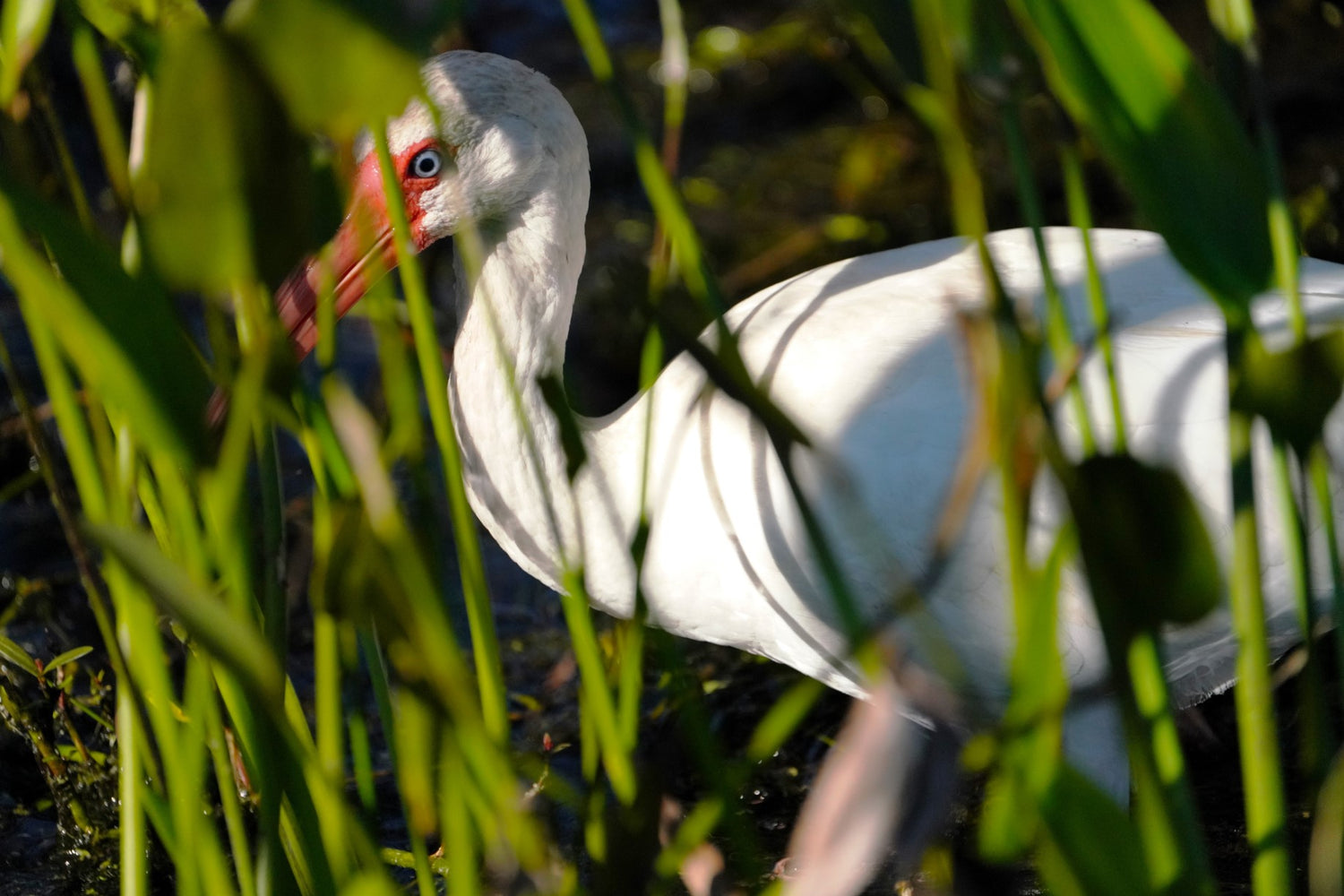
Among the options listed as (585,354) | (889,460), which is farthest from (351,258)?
(585,354)

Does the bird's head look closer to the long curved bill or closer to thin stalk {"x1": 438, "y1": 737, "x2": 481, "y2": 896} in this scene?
the long curved bill

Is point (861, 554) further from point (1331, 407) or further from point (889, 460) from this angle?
point (1331, 407)

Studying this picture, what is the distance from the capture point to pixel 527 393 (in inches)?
67.7

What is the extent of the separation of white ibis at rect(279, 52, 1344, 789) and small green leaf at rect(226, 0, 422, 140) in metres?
0.80

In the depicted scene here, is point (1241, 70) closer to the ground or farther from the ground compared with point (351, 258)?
farther from the ground

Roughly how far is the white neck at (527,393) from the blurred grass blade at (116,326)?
0.94 meters

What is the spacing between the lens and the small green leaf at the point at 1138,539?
27.9 inches

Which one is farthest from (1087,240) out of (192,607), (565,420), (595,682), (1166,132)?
(192,607)

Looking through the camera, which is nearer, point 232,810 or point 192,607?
point 192,607

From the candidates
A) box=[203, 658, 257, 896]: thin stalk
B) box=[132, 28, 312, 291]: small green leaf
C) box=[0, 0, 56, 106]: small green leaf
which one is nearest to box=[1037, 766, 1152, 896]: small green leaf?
box=[132, 28, 312, 291]: small green leaf

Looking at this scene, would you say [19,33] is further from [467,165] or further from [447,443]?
[467,165]

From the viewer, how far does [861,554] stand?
1589 mm

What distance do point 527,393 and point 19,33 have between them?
0.87 metres

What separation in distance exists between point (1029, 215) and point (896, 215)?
262 cm
